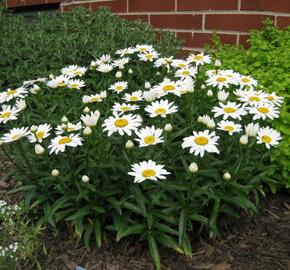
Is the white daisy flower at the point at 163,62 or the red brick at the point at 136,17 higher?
the red brick at the point at 136,17

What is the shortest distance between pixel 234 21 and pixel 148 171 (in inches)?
91.1

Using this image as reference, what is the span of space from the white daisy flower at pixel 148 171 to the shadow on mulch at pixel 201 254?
526 mm

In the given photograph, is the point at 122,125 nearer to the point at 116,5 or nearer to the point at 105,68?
the point at 105,68

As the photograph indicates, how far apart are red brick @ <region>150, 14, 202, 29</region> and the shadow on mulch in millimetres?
2263

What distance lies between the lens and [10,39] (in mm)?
4461

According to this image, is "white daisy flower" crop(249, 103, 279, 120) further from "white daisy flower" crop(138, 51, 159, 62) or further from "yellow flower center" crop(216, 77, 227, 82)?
"white daisy flower" crop(138, 51, 159, 62)

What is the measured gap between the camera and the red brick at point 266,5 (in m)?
3.79

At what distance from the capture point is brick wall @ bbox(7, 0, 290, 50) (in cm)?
388

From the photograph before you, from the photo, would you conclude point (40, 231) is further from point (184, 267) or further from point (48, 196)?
point (184, 267)

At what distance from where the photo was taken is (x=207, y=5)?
4.26m

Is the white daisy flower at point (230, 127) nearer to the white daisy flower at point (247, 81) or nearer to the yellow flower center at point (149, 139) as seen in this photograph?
the yellow flower center at point (149, 139)

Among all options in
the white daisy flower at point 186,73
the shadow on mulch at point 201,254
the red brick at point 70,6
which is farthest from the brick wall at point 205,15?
the shadow on mulch at point 201,254

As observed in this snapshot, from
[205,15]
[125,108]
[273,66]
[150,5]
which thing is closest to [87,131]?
[125,108]

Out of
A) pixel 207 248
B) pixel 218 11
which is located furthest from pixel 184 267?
pixel 218 11
